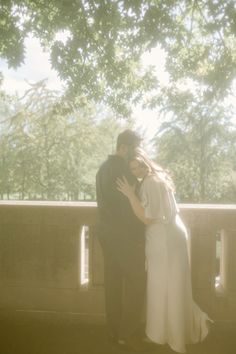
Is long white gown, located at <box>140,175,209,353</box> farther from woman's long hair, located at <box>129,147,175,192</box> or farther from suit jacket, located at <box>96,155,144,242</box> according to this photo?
suit jacket, located at <box>96,155,144,242</box>

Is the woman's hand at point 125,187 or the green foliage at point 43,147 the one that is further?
the green foliage at point 43,147

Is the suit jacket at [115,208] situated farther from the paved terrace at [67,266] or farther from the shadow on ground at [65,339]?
the shadow on ground at [65,339]

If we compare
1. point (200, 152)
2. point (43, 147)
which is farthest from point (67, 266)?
point (200, 152)

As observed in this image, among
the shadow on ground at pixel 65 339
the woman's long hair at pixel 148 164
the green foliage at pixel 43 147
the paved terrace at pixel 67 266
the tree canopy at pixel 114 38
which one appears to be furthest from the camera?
the green foliage at pixel 43 147

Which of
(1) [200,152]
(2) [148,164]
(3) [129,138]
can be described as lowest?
(2) [148,164]

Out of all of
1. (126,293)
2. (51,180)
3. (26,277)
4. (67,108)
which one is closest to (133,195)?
(126,293)

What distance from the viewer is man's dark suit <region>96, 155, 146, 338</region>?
3961mm

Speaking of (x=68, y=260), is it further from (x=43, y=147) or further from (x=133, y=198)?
(x=43, y=147)

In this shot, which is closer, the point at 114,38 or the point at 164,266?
the point at 164,266

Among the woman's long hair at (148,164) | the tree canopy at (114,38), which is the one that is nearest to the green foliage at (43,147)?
the tree canopy at (114,38)

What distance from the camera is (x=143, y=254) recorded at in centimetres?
401

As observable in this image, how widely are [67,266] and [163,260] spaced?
138cm

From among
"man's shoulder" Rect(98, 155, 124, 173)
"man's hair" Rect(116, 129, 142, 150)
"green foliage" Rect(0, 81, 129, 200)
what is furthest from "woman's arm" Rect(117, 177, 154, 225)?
"green foliage" Rect(0, 81, 129, 200)

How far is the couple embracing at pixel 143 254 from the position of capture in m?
3.89
